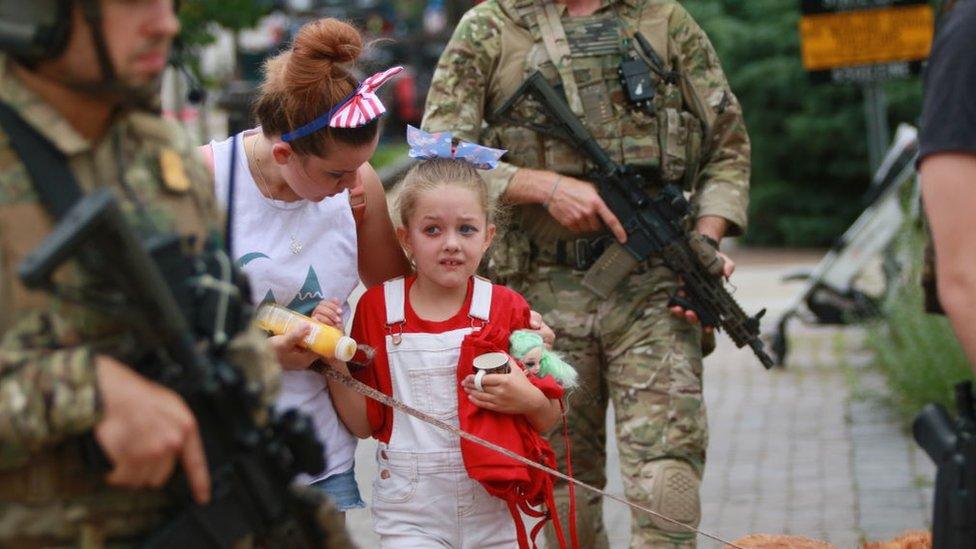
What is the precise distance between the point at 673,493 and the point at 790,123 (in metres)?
11.8

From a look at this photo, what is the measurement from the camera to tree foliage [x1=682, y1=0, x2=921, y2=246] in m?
16.1

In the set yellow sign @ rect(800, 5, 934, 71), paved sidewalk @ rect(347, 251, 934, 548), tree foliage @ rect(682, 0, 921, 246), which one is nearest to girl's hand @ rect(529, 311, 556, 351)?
paved sidewalk @ rect(347, 251, 934, 548)

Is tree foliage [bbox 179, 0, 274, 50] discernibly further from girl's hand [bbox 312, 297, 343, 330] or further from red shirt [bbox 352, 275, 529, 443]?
girl's hand [bbox 312, 297, 343, 330]

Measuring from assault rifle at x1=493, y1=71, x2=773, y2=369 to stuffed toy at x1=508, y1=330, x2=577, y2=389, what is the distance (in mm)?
869

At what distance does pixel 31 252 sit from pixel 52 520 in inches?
17.7

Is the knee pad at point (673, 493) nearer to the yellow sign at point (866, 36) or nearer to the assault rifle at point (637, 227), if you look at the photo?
the assault rifle at point (637, 227)

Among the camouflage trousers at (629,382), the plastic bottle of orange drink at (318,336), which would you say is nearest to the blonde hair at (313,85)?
the plastic bottle of orange drink at (318,336)

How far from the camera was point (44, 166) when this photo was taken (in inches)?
98.7

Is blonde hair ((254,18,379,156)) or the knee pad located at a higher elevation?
blonde hair ((254,18,379,156))

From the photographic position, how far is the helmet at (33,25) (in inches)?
97.2

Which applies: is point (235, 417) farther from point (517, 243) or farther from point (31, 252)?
point (517, 243)

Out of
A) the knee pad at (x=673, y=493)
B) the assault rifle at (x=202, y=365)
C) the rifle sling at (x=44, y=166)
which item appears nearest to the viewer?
the assault rifle at (x=202, y=365)

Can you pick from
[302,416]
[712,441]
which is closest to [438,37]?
[712,441]

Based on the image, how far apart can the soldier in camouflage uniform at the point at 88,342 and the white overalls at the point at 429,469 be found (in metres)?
1.43
